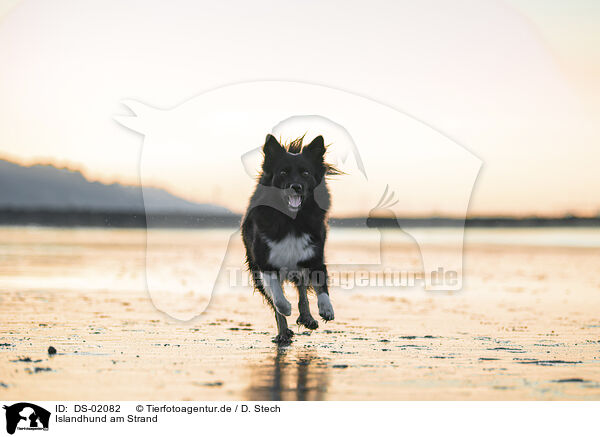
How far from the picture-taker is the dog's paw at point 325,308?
8.32 m

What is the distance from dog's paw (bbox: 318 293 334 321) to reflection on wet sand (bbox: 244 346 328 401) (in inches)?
27.4

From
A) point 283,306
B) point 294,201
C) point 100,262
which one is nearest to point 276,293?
point 283,306

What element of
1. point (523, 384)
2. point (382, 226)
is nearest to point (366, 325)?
point (382, 226)

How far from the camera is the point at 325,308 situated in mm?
8383

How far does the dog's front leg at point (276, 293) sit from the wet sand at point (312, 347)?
422mm

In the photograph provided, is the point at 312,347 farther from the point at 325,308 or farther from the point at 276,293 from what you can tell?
the point at 276,293

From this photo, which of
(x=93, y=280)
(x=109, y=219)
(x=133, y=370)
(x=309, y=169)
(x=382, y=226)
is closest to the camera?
(x=133, y=370)

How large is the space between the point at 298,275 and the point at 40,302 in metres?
4.68

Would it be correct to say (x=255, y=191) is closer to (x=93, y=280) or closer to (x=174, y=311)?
(x=174, y=311)

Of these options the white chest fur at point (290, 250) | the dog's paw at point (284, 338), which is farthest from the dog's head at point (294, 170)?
the dog's paw at point (284, 338)

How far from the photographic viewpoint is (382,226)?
31.2 ft

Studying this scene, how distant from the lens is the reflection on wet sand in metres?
5.90
